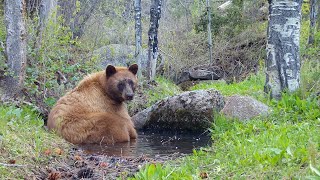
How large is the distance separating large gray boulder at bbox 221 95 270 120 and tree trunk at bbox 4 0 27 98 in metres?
4.64

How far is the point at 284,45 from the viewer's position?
8.96 meters

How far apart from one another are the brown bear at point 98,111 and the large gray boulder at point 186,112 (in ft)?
2.74

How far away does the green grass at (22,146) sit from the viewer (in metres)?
4.97

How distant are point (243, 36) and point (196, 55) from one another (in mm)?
2641

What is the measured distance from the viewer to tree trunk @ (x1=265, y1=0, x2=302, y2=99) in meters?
8.87

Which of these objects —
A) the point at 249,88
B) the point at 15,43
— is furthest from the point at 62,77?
the point at 249,88

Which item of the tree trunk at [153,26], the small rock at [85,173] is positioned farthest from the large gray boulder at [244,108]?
the tree trunk at [153,26]

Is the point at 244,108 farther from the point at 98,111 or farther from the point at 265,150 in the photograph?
the point at 265,150

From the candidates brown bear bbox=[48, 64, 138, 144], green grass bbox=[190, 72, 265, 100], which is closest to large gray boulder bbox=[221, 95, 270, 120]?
green grass bbox=[190, 72, 265, 100]

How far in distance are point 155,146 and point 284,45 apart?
326 cm

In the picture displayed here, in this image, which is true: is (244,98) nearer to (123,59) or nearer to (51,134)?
(51,134)

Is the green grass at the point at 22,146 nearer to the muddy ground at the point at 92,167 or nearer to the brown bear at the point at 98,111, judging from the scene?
the muddy ground at the point at 92,167

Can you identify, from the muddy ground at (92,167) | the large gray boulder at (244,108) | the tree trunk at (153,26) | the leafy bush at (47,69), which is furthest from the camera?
the tree trunk at (153,26)

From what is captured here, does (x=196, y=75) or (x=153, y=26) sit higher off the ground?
(x=153, y=26)
